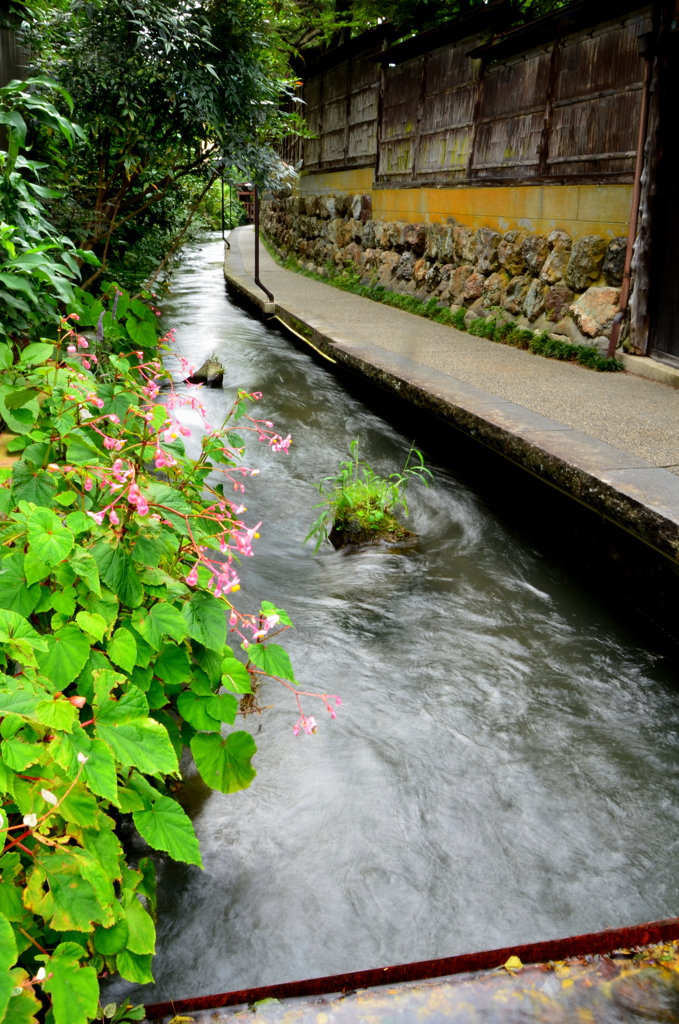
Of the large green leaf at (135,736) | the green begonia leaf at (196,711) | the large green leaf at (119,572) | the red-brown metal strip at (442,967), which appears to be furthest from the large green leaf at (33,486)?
the red-brown metal strip at (442,967)

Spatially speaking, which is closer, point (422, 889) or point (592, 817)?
point (422, 889)

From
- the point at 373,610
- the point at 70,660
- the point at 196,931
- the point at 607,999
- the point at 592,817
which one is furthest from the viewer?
the point at 373,610

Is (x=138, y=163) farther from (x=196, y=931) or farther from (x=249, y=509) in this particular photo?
(x=196, y=931)

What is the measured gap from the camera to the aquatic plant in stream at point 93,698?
139cm

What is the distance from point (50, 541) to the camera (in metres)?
1.73

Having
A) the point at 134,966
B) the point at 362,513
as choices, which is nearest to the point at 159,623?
the point at 134,966

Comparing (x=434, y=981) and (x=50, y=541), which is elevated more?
(x=50, y=541)

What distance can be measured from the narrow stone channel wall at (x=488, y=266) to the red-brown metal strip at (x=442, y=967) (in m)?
5.65

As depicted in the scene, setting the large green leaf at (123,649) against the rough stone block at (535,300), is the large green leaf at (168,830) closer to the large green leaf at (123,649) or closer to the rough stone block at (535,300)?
the large green leaf at (123,649)

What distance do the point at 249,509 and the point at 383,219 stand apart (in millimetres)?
8697

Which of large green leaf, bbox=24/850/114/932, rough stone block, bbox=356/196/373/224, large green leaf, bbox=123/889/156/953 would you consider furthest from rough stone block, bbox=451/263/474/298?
large green leaf, bbox=24/850/114/932

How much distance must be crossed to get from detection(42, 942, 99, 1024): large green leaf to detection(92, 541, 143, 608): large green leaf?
77 cm

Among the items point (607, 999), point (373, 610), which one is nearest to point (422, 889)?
point (607, 999)

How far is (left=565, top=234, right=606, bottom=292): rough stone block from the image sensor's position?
7090 millimetres
